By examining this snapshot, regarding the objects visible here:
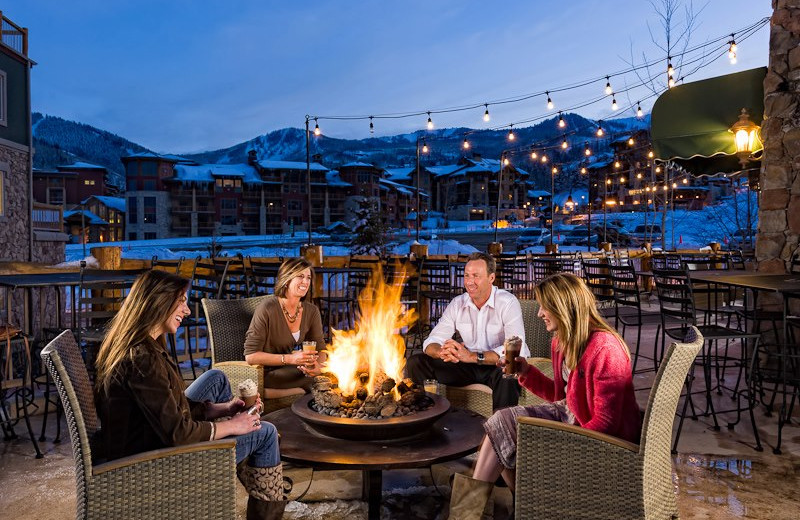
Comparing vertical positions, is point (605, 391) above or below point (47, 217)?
below

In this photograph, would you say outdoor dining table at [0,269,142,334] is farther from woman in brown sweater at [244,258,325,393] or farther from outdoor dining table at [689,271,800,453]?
outdoor dining table at [689,271,800,453]

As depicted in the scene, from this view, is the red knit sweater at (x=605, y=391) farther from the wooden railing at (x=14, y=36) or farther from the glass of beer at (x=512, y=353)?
the wooden railing at (x=14, y=36)

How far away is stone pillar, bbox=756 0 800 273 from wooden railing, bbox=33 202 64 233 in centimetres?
2580

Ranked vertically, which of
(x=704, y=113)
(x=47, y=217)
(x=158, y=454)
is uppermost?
(x=704, y=113)

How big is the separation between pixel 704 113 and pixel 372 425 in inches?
269

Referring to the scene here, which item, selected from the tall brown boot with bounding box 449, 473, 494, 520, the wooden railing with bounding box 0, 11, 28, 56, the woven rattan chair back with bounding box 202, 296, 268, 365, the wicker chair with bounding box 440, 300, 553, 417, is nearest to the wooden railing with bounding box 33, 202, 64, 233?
the wooden railing with bounding box 0, 11, 28, 56

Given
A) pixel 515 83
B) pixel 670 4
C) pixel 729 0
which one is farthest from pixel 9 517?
pixel 515 83

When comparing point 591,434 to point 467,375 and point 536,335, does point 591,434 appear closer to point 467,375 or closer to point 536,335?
point 467,375

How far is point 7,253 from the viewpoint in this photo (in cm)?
2241

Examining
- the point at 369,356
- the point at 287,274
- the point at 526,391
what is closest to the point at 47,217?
the point at 287,274

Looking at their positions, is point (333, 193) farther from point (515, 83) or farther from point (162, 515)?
point (162, 515)

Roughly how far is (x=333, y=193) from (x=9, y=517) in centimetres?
6050

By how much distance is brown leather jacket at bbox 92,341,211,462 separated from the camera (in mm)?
2234

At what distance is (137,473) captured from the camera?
2121mm
